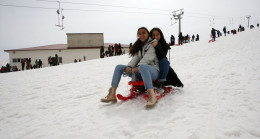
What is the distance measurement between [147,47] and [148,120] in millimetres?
1399

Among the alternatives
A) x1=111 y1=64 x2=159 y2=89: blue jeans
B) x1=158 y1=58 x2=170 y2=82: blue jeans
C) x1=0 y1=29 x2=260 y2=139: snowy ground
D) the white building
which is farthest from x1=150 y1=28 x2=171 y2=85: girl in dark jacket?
the white building

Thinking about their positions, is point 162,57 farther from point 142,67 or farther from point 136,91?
point 136,91

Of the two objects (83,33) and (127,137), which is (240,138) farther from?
(83,33)

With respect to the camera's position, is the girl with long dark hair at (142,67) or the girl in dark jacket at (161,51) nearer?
the girl with long dark hair at (142,67)

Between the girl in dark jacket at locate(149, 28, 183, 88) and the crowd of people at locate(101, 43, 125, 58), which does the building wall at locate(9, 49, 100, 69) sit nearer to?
the crowd of people at locate(101, 43, 125, 58)

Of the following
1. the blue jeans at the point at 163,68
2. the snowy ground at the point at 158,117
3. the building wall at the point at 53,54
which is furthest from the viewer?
the building wall at the point at 53,54

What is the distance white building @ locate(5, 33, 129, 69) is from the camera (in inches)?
1170

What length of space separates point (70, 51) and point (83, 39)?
3.64 m

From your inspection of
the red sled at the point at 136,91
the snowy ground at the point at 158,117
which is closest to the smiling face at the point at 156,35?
the red sled at the point at 136,91

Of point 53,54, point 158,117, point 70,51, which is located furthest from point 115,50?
point 158,117

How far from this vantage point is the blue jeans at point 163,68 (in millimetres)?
3004

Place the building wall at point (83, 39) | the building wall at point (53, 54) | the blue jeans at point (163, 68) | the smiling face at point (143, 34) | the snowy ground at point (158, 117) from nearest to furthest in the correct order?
the snowy ground at point (158, 117) < the blue jeans at point (163, 68) < the smiling face at point (143, 34) < the building wall at point (53, 54) < the building wall at point (83, 39)

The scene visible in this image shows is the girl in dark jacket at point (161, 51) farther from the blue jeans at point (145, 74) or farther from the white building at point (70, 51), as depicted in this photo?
the white building at point (70, 51)

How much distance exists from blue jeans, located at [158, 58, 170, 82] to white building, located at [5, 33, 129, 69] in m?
29.6
